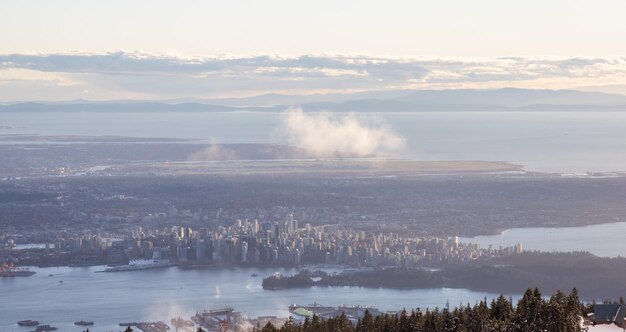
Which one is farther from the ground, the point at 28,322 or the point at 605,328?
the point at 605,328

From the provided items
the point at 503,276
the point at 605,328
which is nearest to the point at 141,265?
the point at 503,276

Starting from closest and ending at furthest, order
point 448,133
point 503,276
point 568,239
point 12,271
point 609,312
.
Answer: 1. point 609,312
2. point 503,276
3. point 12,271
4. point 568,239
5. point 448,133

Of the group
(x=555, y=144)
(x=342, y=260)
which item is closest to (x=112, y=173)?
(x=342, y=260)

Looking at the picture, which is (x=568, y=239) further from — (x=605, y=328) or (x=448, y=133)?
(x=448, y=133)

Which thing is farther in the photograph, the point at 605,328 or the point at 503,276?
the point at 503,276

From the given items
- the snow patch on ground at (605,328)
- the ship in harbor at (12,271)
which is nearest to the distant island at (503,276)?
the ship in harbor at (12,271)

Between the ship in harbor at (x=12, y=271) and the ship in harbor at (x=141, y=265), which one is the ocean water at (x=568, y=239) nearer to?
the ship in harbor at (x=141, y=265)
